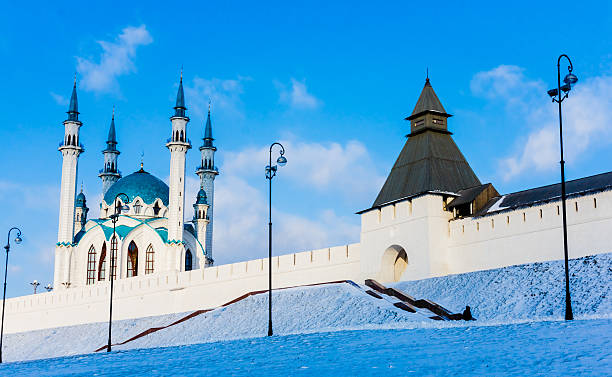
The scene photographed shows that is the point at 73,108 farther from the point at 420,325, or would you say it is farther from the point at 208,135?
the point at 420,325

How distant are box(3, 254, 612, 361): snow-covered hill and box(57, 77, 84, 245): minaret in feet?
96.7

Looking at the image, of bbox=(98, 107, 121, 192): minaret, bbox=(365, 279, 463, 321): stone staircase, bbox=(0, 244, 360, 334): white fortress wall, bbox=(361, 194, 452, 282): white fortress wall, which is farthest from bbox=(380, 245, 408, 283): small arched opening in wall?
bbox=(98, 107, 121, 192): minaret

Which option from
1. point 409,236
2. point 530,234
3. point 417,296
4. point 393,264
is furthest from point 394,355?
point 393,264

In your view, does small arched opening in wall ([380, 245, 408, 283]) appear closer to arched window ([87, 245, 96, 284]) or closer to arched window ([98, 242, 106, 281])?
arched window ([98, 242, 106, 281])

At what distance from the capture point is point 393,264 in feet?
125

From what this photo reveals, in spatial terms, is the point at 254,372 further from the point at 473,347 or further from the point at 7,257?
the point at 7,257

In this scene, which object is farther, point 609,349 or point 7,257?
point 7,257

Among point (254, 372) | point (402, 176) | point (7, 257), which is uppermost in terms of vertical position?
point (402, 176)

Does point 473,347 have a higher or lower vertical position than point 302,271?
lower

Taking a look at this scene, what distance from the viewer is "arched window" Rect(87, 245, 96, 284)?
66.1m

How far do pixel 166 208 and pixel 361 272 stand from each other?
35.5 metres

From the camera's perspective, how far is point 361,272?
3903 centimetres

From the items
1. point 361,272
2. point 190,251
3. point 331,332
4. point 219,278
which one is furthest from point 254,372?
point 190,251

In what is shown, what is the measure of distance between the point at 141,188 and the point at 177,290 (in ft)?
70.6
